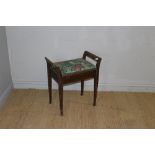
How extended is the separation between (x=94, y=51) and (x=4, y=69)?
1.12 m

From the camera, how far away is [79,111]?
246cm

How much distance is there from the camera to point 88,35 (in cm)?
261

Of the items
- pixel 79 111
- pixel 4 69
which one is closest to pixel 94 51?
pixel 79 111

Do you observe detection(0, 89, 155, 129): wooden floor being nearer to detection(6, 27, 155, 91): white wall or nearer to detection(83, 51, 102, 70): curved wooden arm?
detection(6, 27, 155, 91): white wall

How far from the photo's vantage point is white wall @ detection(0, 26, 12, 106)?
251 centimetres

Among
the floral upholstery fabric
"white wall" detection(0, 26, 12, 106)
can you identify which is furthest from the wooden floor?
the floral upholstery fabric

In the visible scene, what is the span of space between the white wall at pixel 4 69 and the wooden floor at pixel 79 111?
0.35 feet

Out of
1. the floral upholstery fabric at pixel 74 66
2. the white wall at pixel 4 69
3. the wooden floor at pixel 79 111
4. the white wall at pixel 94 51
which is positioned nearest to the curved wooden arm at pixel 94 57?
the floral upholstery fabric at pixel 74 66

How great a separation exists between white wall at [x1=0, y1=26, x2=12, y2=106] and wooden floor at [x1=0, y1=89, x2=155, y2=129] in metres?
0.11

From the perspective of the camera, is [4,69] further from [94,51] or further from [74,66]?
[94,51]

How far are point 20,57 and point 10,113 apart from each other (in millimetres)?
748

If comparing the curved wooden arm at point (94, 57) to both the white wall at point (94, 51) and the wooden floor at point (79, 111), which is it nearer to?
the white wall at point (94, 51)

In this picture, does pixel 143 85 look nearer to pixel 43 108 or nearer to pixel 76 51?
pixel 76 51

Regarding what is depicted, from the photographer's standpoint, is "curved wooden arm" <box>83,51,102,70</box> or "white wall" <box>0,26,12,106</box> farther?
"white wall" <box>0,26,12,106</box>
